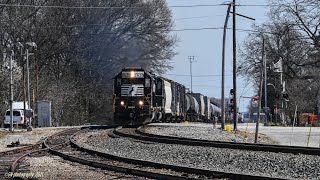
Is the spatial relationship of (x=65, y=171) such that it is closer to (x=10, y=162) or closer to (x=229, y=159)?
(x=10, y=162)

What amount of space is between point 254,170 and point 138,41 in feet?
149

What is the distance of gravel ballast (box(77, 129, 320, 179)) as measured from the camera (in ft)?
41.1

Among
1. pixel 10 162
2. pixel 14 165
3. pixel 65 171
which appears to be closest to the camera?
pixel 65 171

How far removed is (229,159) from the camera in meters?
15.1

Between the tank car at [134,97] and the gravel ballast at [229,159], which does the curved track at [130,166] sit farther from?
the tank car at [134,97]

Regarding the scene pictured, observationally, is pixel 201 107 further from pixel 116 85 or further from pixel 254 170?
pixel 254 170

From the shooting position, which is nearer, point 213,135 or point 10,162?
point 10,162

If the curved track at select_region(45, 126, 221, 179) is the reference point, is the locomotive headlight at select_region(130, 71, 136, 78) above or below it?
above

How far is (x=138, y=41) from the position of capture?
57.7 meters

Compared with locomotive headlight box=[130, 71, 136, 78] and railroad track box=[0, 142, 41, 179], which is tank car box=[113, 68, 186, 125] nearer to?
locomotive headlight box=[130, 71, 136, 78]

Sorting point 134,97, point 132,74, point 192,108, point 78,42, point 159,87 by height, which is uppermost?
point 78,42

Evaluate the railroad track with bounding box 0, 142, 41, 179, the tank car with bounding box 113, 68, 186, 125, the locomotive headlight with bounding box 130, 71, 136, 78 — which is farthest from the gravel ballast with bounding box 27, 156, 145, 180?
the locomotive headlight with bounding box 130, 71, 136, 78

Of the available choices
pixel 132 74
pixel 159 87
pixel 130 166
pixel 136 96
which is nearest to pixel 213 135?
pixel 136 96

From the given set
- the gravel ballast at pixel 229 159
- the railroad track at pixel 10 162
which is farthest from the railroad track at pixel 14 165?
the gravel ballast at pixel 229 159
